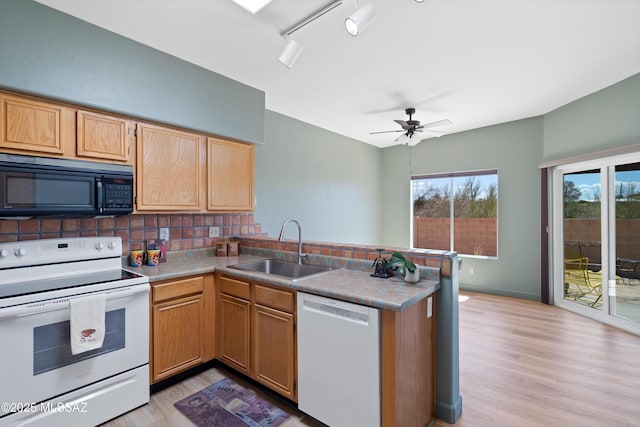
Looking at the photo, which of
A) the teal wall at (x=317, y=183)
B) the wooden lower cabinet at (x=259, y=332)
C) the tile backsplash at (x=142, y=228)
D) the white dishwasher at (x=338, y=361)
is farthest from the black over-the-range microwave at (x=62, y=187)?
the teal wall at (x=317, y=183)

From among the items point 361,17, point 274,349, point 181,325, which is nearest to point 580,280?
point 274,349

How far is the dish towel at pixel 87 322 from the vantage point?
1.69m

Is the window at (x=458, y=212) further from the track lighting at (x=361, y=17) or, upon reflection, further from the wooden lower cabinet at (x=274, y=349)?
the wooden lower cabinet at (x=274, y=349)

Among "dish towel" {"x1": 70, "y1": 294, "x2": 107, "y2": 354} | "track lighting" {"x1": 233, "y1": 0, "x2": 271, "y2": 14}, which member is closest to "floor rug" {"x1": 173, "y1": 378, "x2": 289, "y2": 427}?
"dish towel" {"x1": 70, "y1": 294, "x2": 107, "y2": 354}

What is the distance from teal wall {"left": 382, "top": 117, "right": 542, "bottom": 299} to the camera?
14.3 feet

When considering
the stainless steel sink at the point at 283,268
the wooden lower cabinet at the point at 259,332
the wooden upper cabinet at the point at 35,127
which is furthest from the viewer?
the stainless steel sink at the point at 283,268

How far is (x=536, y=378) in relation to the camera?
2357 mm

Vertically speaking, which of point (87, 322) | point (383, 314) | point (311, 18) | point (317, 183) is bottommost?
point (87, 322)

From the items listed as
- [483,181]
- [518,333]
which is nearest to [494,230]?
[483,181]

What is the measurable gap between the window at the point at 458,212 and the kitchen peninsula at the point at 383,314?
3.50 metres

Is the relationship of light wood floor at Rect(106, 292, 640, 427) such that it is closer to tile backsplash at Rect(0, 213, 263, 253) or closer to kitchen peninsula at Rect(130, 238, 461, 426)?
kitchen peninsula at Rect(130, 238, 461, 426)

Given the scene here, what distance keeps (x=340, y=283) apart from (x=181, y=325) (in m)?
1.33

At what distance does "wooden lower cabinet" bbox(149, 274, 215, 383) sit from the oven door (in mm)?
113

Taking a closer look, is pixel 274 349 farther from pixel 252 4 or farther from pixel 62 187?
pixel 252 4
